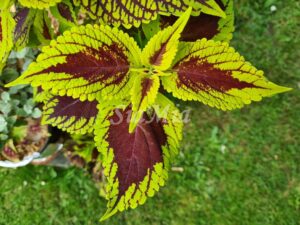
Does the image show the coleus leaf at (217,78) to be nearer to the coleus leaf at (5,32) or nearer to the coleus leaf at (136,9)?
the coleus leaf at (136,9)

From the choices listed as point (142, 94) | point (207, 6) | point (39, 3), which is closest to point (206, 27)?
point (207, 6)

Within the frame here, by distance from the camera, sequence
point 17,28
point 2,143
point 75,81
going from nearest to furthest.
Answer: point 75,81
point 17,28
point 2,143

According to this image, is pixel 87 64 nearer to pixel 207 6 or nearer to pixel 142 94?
pixel 142 94

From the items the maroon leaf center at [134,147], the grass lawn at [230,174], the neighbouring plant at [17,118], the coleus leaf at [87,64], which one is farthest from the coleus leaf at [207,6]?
the grass lawn at [230,174]

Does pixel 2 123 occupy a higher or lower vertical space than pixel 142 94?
lower

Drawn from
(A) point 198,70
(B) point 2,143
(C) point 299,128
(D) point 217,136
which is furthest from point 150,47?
(C) point 299,128

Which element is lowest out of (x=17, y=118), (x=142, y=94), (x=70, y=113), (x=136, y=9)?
(x=17, y=118)

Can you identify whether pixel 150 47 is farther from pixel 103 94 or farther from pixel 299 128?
pixel 299 128
